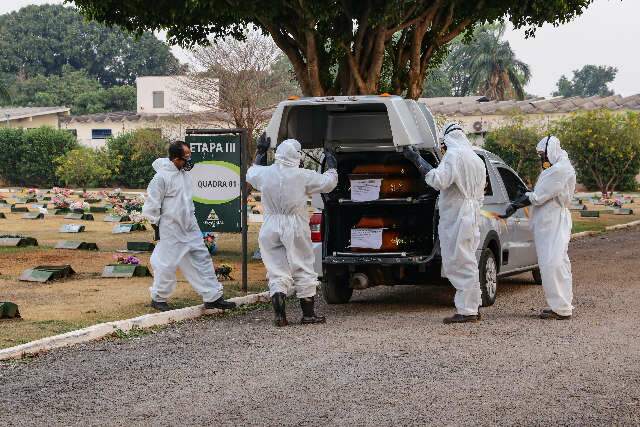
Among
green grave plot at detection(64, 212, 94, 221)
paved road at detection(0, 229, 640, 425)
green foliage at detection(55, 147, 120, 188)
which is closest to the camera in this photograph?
paved road at detection(0, 229, 640, 425)

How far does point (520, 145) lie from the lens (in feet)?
158

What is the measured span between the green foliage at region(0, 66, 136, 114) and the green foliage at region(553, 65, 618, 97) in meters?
49.7

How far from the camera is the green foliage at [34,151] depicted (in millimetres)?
58281

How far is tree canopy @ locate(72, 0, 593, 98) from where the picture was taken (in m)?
19.5

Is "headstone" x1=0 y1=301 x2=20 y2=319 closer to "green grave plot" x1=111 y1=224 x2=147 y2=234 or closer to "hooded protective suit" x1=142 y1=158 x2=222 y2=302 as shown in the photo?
"hooded protective suit" x1=142 y1=158 x2=222 y2=302

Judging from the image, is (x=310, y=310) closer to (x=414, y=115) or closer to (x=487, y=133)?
(x=414, y=115)

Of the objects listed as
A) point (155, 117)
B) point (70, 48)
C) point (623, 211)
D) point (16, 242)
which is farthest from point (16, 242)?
point (70, 48)

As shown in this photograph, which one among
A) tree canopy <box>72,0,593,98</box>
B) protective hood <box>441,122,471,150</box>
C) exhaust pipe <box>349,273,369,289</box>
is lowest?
exhaust pipe <box>349,273,369,289</box>

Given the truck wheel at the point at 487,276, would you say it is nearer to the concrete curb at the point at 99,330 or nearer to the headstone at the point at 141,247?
the concrete curb at the point at 99,330

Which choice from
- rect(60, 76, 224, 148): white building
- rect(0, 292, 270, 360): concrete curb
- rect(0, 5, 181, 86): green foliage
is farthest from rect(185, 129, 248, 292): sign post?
rect(0, 5, 181, 86): green foliage

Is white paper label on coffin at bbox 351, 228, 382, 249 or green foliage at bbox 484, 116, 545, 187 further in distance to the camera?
green foliage at bbox 484, 116, 545, 187

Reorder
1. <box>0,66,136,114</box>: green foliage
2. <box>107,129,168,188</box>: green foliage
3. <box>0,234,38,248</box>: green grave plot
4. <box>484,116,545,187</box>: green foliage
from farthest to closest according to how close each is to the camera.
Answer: <box>0,66,136,114</box>: green foliage
<box>107,129,168,188</box>: green foliage
<box>484,116,545,187</box>: green foliage
<box>0,234,38,248</box>: green grave plot

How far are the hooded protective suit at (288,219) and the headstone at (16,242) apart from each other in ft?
33.9

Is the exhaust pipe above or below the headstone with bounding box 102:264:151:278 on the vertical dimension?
above
